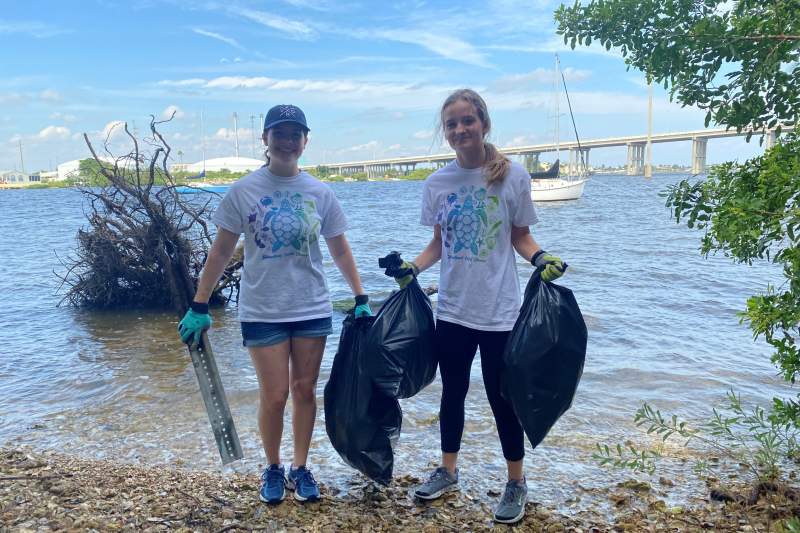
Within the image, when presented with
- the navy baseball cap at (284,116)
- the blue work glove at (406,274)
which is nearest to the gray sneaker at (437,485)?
the blue work glove at (406,274)

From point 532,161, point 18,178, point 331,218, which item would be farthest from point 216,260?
point 18,178

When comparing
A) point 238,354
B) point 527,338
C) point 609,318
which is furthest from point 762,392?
point 238,354

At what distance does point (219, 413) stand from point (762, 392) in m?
4.95

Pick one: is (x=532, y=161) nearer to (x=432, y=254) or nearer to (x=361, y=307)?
(x=432, y=254)

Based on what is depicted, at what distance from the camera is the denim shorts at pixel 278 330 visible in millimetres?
2953

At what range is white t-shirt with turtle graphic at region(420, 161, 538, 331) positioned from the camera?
114 inches

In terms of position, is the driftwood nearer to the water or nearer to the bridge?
the water

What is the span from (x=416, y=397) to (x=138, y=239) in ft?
18.9

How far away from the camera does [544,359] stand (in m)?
2.75

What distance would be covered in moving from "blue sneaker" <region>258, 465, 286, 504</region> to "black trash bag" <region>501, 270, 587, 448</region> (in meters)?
1.25

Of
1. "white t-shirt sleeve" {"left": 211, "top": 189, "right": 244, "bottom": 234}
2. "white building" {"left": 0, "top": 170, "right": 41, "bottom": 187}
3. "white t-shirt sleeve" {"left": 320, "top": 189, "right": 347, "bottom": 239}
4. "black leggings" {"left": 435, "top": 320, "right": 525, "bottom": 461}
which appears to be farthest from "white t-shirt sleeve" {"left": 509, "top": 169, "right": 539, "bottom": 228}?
"white building" {"left": 0, "top": 170, "right": 41, "bottom": 187}

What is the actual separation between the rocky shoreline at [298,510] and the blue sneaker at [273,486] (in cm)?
5

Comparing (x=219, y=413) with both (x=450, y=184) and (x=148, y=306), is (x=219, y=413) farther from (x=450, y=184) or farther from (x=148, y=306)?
(x=148, y=306)

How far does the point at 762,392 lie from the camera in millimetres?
5613
